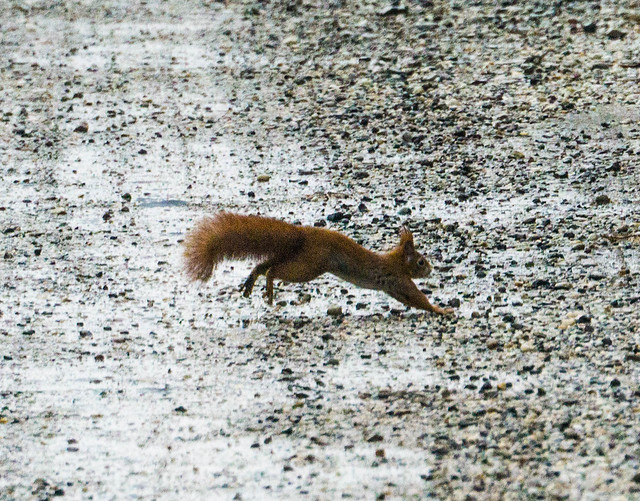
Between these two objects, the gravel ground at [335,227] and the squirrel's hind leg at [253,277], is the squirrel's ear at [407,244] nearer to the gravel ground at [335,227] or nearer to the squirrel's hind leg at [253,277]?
the gravel ground at [335,227]

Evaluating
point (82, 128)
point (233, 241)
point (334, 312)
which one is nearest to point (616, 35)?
point (82, 128)

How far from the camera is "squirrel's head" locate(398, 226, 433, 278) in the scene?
6.07 meters

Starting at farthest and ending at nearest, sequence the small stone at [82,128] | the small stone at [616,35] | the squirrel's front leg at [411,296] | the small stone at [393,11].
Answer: the small stone at [393,11] < the small stone at [616,35] < the small stone at [82,128] < the squirrel's front leg at [411,296]

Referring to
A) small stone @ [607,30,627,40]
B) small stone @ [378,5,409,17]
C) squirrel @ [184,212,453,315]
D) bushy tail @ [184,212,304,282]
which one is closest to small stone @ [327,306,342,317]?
squirrel @ [184,212,453,315]

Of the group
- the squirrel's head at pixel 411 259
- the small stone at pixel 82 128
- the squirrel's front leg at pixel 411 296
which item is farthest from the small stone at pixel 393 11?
the squirrel's front leg at pixel 411 296

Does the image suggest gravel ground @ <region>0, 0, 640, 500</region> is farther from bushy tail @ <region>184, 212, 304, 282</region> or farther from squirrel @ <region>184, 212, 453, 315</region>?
bushy tail @ <region>184, 212, 304, 282</region>

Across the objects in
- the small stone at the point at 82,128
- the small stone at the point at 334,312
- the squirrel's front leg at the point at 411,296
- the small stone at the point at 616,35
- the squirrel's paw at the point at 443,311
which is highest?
the small stone at the point at 616,35

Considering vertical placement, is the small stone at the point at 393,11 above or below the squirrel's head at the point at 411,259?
above

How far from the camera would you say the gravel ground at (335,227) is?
4.57 metres

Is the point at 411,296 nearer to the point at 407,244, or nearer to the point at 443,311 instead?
the point at 443,311

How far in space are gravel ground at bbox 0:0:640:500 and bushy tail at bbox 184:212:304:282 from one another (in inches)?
13.3

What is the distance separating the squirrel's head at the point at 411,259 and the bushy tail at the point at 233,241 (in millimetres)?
548

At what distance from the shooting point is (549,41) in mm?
10742

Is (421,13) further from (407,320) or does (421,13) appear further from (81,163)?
(407,320)
